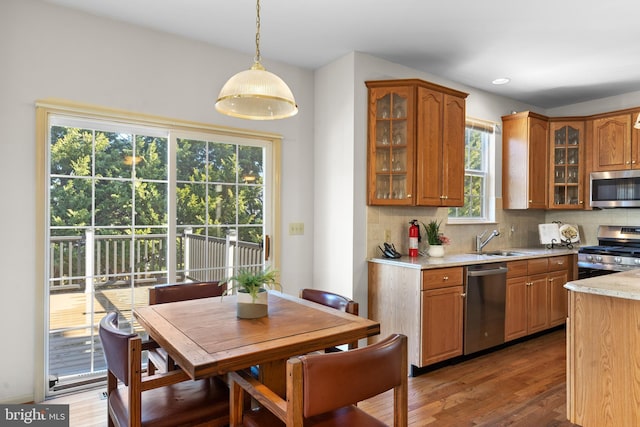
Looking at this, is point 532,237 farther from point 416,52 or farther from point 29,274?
point 29,274

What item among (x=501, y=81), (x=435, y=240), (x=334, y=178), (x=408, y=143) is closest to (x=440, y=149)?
(x=408, y=143)

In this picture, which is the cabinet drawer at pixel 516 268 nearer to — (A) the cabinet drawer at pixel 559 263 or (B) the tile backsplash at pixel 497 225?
(A) the cabinet drawer at pixel 559 263

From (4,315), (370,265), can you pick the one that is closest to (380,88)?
(370,265)

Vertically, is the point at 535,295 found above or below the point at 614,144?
below

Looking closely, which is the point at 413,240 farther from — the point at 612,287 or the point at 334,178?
the point at 612,287

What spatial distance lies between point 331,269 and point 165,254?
145 cm

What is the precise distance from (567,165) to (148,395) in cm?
498

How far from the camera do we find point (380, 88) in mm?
3514

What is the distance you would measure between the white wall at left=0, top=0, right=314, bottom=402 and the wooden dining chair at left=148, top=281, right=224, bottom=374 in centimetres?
91

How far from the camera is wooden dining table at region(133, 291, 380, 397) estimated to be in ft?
4.70

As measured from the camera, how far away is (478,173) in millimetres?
4590

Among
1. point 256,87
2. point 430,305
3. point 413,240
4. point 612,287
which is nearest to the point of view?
point 256,87

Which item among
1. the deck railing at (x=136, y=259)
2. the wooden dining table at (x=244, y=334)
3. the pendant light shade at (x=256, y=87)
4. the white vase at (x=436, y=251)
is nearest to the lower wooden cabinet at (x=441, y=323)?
the white vase at (x=436, y=251)

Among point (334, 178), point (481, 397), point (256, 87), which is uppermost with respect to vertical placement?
point (256, 87)
